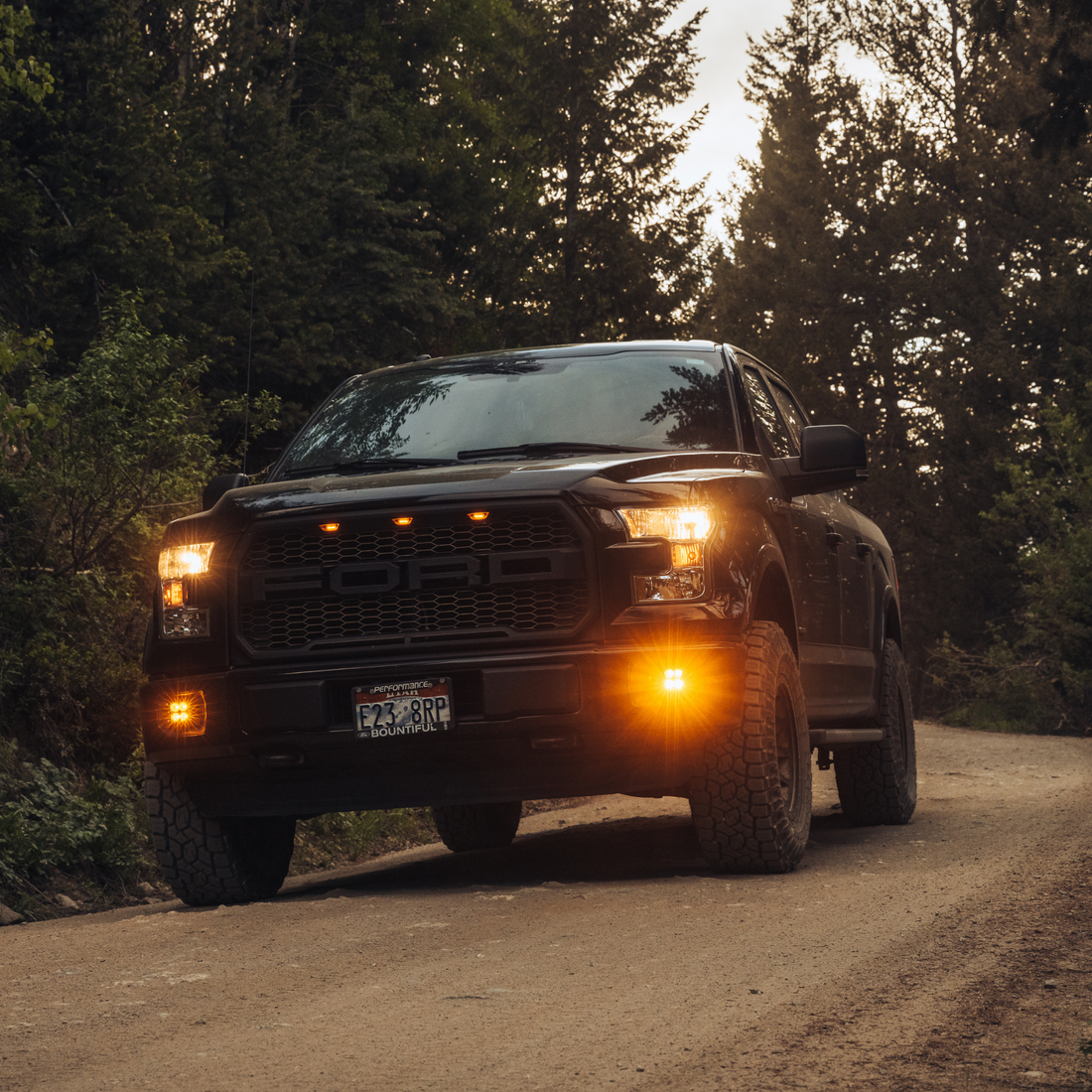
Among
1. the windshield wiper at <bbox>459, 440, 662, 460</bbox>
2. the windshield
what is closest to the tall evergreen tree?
the windshield

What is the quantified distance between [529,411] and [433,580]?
4.61 ft

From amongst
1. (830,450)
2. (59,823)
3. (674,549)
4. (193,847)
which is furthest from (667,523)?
(59,823)

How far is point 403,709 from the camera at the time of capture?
6.11 metres

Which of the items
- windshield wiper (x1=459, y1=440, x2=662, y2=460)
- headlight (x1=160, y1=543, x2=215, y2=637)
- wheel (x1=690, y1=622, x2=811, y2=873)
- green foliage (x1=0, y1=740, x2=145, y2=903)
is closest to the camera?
wheel (x1=690, y1=622, x2=811, y2=873)

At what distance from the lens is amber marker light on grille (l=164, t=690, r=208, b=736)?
6309 millimetres

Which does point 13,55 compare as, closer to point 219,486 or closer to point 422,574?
point 219,486

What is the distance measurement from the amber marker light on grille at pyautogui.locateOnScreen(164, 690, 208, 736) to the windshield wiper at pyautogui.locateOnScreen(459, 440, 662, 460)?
1.53 metres

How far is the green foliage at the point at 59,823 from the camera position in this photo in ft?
26.1

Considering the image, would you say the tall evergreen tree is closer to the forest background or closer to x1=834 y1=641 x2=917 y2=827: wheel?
the forest background

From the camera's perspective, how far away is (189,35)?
28.0m

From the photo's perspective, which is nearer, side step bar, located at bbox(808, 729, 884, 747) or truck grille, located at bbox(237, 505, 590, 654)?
truck grille, located at bbox(237, 505, 590, 654)

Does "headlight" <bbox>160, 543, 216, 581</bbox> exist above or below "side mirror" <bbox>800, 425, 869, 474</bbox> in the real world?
below

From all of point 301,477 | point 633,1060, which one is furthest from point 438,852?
point 633,1060

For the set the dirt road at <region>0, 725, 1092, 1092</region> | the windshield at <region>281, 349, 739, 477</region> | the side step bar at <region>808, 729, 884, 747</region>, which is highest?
the windshield at <region>281, 349, 739, 477</region>
